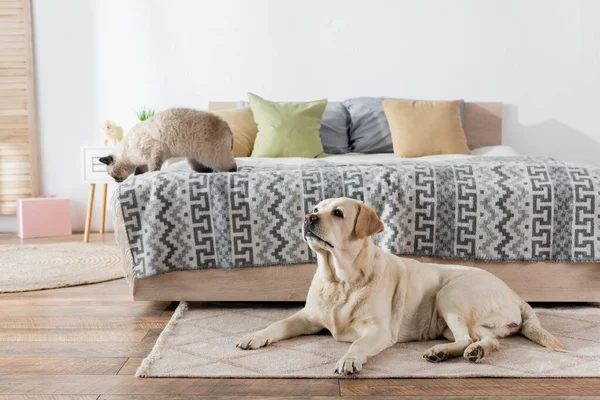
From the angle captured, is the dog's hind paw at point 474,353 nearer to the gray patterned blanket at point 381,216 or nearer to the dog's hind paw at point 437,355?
the dog's hind paw at point 437,355

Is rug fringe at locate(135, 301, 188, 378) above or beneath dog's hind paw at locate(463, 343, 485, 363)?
beneath

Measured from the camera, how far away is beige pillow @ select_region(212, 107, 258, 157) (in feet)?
12.7

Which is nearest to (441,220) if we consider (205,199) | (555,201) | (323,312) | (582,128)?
(555,201)

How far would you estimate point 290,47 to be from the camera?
4.47 meters

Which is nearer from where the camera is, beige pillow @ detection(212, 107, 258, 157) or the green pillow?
the green pillow

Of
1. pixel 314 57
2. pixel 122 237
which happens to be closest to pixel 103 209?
pixel 314 57

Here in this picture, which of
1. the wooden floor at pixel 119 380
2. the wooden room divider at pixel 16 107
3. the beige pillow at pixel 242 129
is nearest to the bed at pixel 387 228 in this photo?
the wooden floor at pixel 119 380

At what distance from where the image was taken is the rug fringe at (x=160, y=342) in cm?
172

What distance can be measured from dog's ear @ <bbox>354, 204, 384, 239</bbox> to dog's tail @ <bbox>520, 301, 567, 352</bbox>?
545mm

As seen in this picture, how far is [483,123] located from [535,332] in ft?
8.88

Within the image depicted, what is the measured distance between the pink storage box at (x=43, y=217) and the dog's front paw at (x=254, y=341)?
2893 mm

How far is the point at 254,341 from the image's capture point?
1.89 meters

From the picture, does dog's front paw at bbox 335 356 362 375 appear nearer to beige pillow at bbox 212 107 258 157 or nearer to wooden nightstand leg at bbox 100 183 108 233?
beige pillow at bbox 212 107 258 157

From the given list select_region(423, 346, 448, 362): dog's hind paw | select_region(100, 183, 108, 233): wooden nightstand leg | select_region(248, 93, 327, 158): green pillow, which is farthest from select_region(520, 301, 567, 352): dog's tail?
select_region(100, 183, 108, 233): wooden nightstand leg
